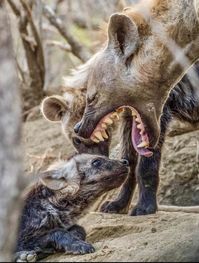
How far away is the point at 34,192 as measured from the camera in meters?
6.16

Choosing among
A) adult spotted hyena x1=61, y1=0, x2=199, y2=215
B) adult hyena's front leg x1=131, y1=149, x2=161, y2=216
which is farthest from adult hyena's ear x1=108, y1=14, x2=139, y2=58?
adult hyena's front leg x1=131, y1=149, x2=161, y2=216

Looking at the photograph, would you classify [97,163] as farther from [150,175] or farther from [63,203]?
[150,175]

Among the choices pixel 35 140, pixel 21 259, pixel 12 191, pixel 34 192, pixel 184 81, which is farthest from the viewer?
pixel 35 140

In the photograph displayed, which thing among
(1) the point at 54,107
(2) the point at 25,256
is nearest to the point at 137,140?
(1) the point at 54,107

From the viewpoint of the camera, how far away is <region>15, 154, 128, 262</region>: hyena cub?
5.68 metres

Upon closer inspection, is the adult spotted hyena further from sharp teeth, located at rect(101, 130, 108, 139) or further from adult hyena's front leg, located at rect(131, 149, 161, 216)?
adult hyena's front leg, located at rect(131, 149, 161, 216)

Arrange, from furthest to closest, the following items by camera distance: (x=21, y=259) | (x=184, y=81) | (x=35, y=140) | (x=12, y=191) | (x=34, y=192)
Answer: (x=35, y=140) → (x=184, y=81) → (x=34, y=192) → (x=21, y=259) → (x=12, y=191)

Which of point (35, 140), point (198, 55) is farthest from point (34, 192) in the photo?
point (35, 140)

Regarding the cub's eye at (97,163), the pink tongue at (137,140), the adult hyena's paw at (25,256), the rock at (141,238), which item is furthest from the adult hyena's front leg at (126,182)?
the adult hyena's paw at (25,256)

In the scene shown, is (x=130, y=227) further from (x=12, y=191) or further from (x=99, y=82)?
(x=12, y=191)

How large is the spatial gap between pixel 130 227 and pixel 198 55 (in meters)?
1.32

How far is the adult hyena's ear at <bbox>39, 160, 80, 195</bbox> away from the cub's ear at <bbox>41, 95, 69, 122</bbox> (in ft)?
3.54

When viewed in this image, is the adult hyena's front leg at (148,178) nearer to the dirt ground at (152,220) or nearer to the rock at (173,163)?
the dirt ground at (152,220)

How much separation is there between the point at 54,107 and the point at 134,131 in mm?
1191
